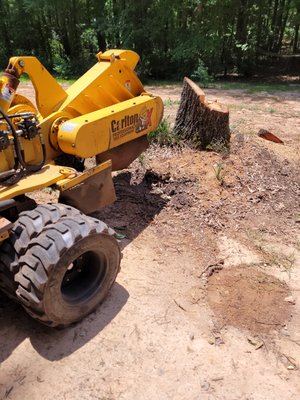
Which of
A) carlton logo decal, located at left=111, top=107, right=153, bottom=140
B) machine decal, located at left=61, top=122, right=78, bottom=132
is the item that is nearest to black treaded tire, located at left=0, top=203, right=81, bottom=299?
machine decal, located at left=61, top=122, right=78, bottom=132

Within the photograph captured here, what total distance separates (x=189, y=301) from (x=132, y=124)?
184 centimetres

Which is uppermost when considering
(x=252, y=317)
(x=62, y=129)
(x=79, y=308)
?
(x=62, y=129)

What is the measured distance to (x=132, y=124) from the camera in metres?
4.04

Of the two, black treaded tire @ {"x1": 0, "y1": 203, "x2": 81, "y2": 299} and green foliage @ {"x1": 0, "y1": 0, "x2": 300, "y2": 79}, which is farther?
green foliage @ {"x1": 0, "y1": 0, "x2": 300, "y2": 79}

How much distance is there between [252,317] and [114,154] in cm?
209

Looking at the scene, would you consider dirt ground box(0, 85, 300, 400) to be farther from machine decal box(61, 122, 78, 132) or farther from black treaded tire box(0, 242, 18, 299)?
machine decal box(61, 122, 78, 132)

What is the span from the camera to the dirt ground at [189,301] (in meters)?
2.57

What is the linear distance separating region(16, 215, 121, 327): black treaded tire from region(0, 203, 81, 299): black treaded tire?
5cm

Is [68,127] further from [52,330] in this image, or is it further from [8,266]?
[52,330]

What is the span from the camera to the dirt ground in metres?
2.57

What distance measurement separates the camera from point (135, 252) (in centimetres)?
380

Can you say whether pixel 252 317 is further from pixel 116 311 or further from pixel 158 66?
pixel 158 66

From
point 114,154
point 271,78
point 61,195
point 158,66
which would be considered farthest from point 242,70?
point 61,195

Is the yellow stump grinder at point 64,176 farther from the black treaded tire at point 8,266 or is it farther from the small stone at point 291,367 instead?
the small stone at point 291,367
